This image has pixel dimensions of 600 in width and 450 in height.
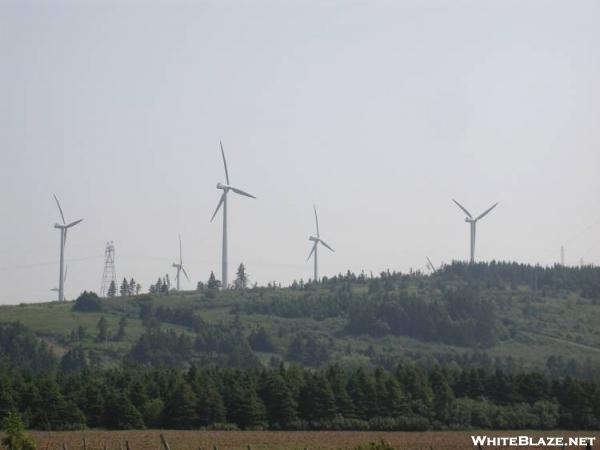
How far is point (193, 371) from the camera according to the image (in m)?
143

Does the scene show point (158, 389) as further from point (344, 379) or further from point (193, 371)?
point (344, 379)

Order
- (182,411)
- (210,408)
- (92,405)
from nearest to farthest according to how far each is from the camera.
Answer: (210,408) → (182,411) → (92,405)

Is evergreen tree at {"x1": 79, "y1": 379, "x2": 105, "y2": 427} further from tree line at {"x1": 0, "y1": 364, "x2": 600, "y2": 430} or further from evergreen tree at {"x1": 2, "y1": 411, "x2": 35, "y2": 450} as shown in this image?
evergreen tree at {"x1": 2, "y1": 411, "x2": 35, "y2": 450}

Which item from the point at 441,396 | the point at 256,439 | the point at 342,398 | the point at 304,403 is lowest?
the point at 256,439

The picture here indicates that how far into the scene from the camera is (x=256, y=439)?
4109 inches

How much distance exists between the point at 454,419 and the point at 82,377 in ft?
145

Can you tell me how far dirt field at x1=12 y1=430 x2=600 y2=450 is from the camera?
3659 inches

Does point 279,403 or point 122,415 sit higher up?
point 279,403

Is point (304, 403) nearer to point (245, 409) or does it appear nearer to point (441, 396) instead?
point (245, 409)

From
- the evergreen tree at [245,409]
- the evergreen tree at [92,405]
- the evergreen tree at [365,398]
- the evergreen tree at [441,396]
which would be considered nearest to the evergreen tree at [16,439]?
the evergreen tree at [92,405]

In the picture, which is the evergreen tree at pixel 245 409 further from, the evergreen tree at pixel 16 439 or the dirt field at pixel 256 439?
the evergreen tree at pixel 16 439

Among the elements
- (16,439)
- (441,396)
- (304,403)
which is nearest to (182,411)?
(304,403)

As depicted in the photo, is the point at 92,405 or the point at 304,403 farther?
the point at 304,403

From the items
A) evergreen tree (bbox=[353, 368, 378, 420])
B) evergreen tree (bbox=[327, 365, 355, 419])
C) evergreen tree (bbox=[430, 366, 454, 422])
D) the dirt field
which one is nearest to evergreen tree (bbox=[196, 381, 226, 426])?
the dirt field
